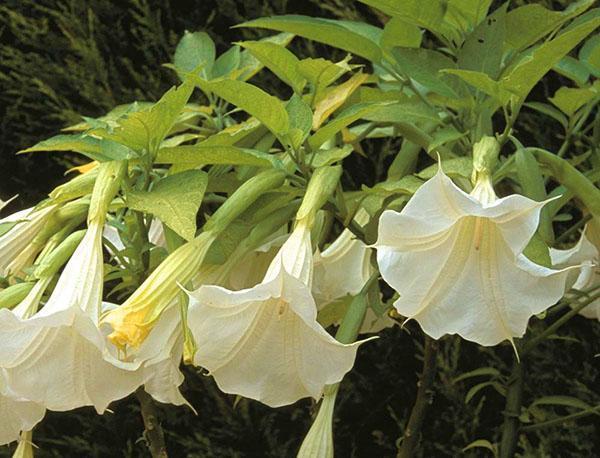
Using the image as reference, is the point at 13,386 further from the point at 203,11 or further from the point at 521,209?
the point at 203,11

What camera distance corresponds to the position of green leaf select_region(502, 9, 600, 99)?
0.77 metres

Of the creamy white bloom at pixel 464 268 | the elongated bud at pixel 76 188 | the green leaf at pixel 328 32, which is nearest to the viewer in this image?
the creamy white bloom at pixel 464 268

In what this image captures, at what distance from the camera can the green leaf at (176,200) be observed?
736 millimetres

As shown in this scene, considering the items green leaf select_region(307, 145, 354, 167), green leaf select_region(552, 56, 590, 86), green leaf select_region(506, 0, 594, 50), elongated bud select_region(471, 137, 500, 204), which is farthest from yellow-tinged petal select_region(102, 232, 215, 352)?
green leaf select_region(552, 56, 590, 86)

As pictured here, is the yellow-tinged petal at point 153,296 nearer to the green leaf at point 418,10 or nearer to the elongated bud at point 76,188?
the elongated bud at point 76,188

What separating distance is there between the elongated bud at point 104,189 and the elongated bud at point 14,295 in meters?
0.08

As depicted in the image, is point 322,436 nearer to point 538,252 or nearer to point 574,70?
point 538,252

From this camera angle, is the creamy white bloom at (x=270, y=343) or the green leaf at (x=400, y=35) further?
the green leaf at (x=400, y=35)

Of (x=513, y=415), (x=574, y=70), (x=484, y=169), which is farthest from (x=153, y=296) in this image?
(x=574, y=70)

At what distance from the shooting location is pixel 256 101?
80 centimetres

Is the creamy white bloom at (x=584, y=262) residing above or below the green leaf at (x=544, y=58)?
below

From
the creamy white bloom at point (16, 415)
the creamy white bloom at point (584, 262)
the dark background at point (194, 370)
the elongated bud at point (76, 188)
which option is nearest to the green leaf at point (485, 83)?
the creamy white bloom at point (584, 262)

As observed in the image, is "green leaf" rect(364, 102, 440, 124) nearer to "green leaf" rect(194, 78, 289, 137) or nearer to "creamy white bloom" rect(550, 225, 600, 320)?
"green leaf" rect(194, 78, 289, 137)

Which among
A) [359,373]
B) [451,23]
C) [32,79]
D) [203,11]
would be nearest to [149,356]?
[451,23]
